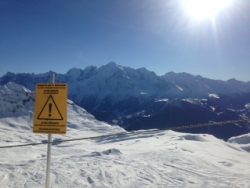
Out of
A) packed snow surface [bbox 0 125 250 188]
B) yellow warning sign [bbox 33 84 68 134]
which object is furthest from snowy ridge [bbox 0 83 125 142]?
yellow warning sign [bbox 33 84 68 134]

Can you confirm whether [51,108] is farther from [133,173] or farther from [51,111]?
[133,173]

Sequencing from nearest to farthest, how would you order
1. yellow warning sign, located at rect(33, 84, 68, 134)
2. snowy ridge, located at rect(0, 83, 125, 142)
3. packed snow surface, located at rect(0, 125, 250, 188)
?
yellow warning sign, located at rect(33, 84, 68, 134) → packed snow surface, located at rect(0, 125, 250, 188) → snowy ridge, located at rect(0, 83, 125, 142)

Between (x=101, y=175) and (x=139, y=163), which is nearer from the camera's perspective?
(x=101, y=175)

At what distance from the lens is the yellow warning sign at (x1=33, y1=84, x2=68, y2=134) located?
8500 millimetres

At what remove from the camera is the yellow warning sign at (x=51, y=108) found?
27.9 feet

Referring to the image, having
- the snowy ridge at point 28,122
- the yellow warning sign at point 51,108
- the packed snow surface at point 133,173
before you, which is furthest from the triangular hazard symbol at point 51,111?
the snowy ridge at point 28,122

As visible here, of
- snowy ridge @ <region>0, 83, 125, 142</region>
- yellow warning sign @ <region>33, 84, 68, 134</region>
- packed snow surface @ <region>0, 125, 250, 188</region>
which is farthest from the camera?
snowy ridge @ <region>0, 83, 125, 142</region>

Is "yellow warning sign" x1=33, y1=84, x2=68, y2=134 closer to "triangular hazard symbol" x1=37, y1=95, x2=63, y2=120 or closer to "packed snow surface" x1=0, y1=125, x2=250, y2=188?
"triangular hazard symbol" x1=37, y1=95, x2=63, y2=120

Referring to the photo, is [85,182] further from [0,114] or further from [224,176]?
[0,114]

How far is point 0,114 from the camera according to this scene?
18138cm

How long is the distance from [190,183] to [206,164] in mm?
8036

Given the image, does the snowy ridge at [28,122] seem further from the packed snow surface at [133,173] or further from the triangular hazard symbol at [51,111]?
the triangular hazard symbol at [51,111]

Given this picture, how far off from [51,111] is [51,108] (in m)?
0.07

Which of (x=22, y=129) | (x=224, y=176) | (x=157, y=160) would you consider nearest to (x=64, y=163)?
(x=157, y=160)
